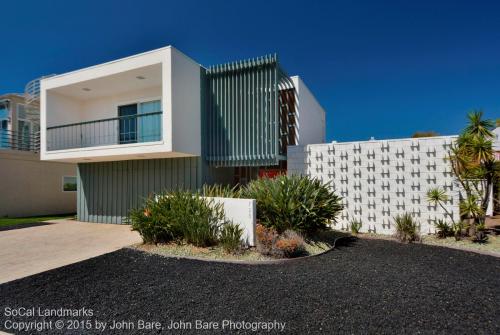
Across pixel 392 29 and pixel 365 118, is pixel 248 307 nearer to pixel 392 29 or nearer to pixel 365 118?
pixel 392 29

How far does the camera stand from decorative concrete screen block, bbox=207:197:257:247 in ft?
23.1

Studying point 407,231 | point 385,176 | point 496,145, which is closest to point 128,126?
point 385,176

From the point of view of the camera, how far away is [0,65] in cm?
1385

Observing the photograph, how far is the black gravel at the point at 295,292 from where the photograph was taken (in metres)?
3.50

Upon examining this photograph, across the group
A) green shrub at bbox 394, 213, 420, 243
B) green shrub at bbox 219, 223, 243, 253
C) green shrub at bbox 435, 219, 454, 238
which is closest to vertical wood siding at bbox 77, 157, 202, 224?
green shrub at bbox 219, 223, 243, 253

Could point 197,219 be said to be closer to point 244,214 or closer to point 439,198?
point 244,214

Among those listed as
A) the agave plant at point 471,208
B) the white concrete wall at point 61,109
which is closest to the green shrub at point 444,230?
the agave plant at point 471,208

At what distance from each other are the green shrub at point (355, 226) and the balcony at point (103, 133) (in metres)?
8.31

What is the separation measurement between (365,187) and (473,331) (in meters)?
6.58

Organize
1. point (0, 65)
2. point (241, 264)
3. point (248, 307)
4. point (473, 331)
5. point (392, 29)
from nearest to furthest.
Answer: point (473, 331)
point (248, 307)
point (241, 264)
point (392, 29)
point (0, 65)

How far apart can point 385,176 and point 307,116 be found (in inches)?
188

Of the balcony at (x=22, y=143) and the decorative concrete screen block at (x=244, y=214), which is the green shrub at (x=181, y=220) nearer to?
the decorative concrete screen block at (x=244, y=214)

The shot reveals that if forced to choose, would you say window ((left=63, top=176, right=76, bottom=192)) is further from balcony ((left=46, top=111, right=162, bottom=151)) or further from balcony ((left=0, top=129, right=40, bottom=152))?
balcony ((left=46, top=111, right=162, bottom=151))

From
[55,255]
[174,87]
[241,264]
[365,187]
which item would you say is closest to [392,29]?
[365,187]
